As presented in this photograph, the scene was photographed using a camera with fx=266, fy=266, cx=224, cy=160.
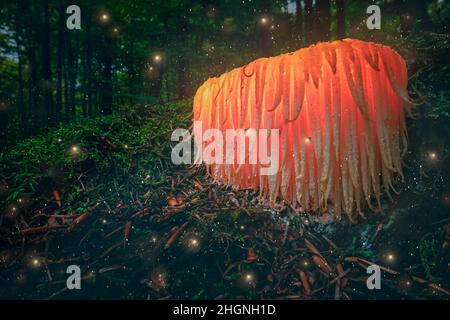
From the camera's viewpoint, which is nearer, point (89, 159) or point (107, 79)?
point (89, 159)

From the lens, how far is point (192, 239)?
150 cm

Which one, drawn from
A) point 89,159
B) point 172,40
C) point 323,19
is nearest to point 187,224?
point 89,159

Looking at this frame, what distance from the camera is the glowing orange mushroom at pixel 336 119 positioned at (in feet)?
4.79

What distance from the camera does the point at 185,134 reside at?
2.28 metres

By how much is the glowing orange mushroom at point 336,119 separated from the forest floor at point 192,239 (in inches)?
5.7

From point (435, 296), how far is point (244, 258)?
34.0 inches

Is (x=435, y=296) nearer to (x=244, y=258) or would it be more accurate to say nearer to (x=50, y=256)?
(x=244, y=258)

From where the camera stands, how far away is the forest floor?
4.21 ft

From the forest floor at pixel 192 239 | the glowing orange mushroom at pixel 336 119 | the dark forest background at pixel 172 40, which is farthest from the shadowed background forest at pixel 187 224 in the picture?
the dark forest background at pixel 172 40

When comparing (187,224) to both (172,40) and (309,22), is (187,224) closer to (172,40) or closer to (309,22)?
(172,40)

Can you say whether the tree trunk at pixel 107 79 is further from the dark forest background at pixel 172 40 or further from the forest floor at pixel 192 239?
the forest floor at pixel 192 239

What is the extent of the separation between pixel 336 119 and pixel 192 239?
3.43 feet

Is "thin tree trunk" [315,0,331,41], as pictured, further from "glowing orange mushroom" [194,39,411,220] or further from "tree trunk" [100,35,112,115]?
"tree trunk" [100,35,112,115]
